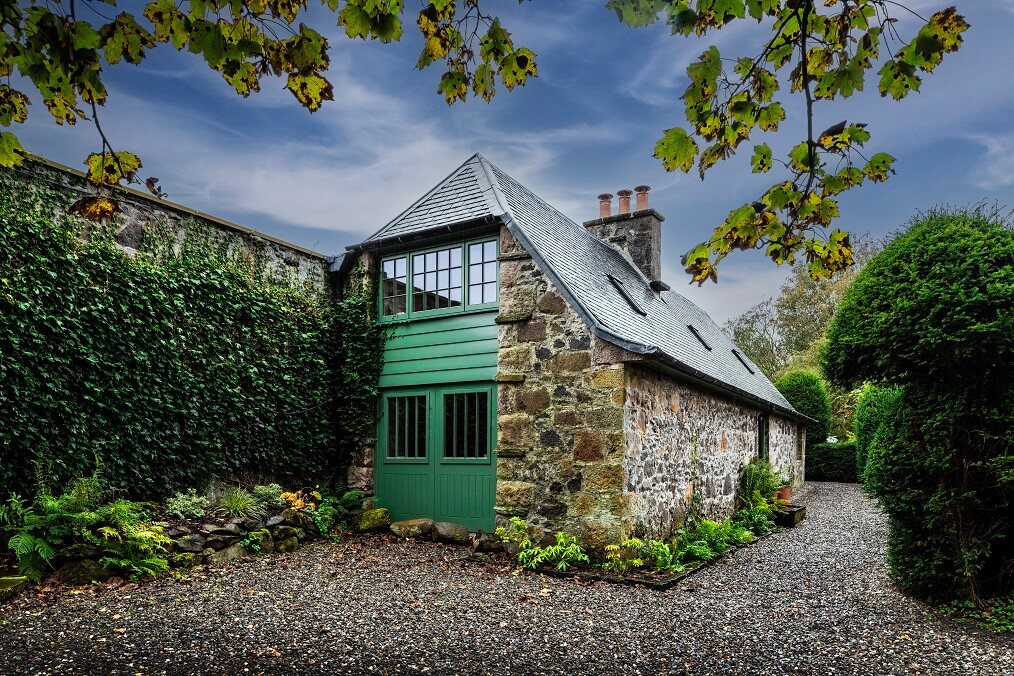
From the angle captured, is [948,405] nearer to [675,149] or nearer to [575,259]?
[675,149]

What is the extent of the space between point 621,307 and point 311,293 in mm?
5275

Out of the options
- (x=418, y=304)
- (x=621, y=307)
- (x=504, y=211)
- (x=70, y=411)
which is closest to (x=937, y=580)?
(x=621, y=307)

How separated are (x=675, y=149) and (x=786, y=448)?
16.8 m

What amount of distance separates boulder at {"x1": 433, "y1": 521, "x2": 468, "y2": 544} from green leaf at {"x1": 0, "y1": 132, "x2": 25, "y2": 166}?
7.12 meters

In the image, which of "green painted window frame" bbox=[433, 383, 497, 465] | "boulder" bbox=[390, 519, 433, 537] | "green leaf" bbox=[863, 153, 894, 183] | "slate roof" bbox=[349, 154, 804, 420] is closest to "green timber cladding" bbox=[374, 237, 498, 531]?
"green painted window frame" bbox=[433, 383, 497, 465]

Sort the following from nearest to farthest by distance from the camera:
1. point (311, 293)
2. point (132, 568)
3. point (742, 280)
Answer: point (132, 568)
point (311, 293)
point (742, 280)

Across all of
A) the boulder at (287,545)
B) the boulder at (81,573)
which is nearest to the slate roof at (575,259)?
the boulder at (287,545)

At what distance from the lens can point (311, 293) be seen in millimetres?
11203

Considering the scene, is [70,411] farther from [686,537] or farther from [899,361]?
[899,361]

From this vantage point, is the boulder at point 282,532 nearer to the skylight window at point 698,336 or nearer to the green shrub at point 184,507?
the green shrub at point 184,507

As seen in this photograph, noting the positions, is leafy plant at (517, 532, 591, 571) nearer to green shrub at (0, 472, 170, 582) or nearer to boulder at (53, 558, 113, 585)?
green shrub at (0, 472, 170, 582)

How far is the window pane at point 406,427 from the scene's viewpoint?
10250mm

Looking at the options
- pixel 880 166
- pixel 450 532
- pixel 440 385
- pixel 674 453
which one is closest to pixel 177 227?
pixel 440 385

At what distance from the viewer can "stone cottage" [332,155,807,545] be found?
8352 mm
